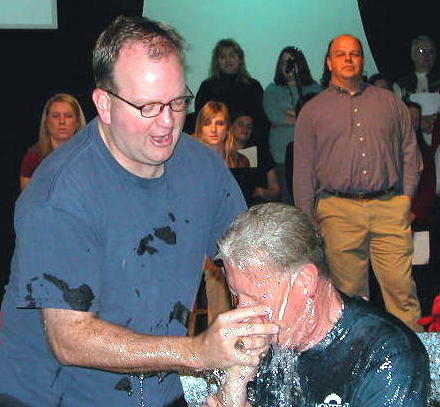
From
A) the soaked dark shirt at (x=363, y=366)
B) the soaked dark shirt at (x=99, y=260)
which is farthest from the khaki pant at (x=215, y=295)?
the soaked dark shirt at (x=363, y=366)

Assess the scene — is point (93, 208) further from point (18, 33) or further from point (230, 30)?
point (230, 30)

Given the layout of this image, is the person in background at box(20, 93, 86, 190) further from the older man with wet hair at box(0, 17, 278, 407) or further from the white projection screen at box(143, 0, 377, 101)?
the older man with wet hair at box(0, 17, 278, 407)

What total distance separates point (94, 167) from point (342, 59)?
11.3 feet

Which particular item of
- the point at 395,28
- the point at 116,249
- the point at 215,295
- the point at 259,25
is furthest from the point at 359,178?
the point at 116,249

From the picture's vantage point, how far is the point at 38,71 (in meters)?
6.99

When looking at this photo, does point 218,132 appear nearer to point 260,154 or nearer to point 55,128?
point 260,154

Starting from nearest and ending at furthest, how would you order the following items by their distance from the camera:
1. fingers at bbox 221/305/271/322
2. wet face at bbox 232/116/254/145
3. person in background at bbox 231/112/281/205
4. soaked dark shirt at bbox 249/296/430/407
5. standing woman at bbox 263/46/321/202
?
fingers at bbox 221/305/271/322 → soaked dark shirt at bbox 249/296/430/407 → person in background at bbox 231/112/281/205 → wet face at bbox 232/116/254/145 → standing woman at bbox 263/46/321/202

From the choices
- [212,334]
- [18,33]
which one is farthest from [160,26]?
[18,33]

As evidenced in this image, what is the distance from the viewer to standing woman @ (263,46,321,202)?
6.92 meters

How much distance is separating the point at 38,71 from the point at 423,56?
9.47 ft

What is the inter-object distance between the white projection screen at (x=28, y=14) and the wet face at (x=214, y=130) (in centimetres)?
159

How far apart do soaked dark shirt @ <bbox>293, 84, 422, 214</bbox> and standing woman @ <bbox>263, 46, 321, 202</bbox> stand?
1099 millimetres

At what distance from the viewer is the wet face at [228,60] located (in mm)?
6859

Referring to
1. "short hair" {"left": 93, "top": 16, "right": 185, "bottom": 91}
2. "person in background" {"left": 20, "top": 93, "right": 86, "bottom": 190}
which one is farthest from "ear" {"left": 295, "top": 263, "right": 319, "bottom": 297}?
"person in background" {"left": 20, "top": 93, "right": 86, "bottom": 190}
